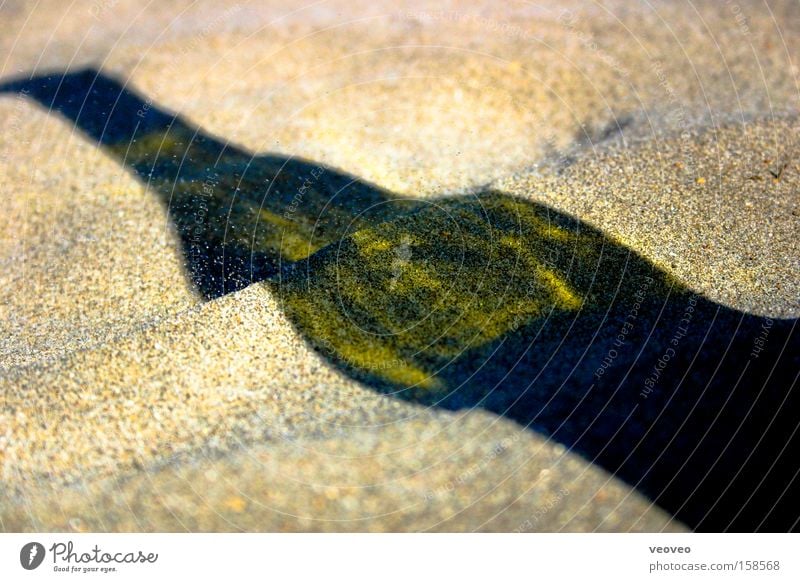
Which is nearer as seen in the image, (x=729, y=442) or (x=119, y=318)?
(x=729, y=442)

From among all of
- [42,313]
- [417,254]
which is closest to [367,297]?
[417,254]

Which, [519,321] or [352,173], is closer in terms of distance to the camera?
[519,321]
